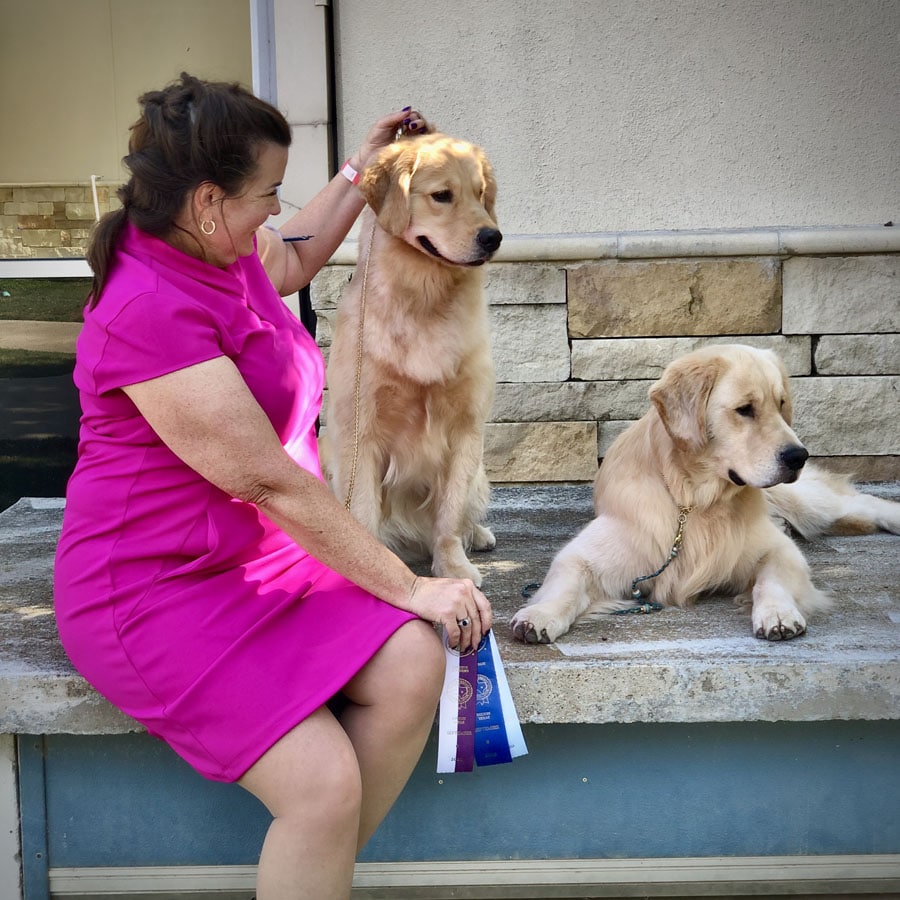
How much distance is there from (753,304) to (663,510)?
4.95 ft

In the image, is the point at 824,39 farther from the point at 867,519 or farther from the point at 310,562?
the point at 310,562

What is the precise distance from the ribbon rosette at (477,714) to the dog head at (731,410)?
0.98 m

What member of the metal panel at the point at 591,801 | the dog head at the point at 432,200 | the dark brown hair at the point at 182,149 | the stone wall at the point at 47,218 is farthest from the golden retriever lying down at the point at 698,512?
the stone wall at the point at 47,218

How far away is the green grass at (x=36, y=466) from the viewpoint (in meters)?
5.08

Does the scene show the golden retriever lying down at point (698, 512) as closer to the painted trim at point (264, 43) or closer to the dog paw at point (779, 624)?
the dog paw at point (779, 624)

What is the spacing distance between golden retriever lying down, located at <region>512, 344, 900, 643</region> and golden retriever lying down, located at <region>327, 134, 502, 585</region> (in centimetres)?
42

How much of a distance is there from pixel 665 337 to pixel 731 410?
1.44 m

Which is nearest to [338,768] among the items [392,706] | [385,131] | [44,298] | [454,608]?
[392,706]

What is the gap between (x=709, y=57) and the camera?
396 cm

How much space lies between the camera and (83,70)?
4855mm

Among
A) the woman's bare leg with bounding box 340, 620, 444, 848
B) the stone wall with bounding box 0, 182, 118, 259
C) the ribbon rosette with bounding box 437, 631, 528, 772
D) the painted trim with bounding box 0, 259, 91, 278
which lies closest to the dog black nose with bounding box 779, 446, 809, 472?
the ribbon rosette with bounding box 437, 631, 528, 772

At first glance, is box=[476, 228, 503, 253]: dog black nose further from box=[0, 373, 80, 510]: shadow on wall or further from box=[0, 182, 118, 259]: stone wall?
box=[0, 373, 80, 510]: shadow on wall

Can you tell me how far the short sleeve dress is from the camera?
1.83 m

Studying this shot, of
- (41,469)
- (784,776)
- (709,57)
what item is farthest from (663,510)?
(41,469)
